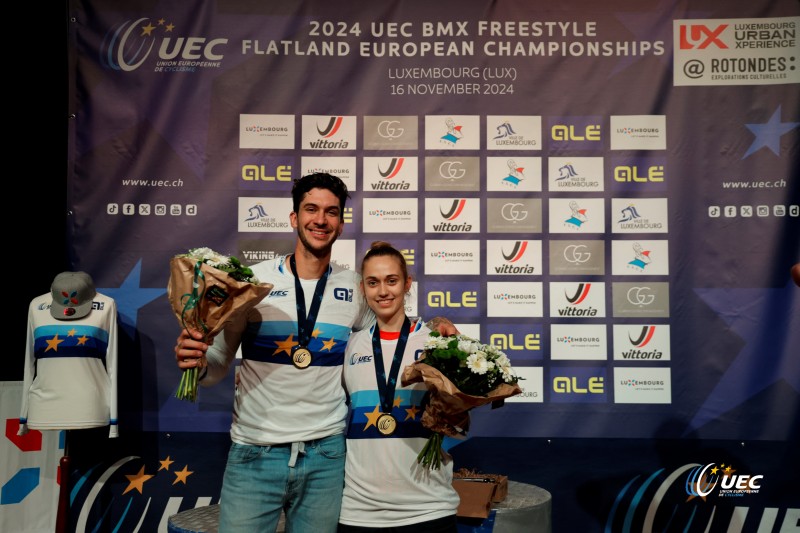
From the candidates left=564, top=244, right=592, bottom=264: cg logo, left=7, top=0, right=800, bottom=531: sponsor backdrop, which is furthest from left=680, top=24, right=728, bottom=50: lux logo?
left=564, top=244, right=592, bottom=264: cg logo

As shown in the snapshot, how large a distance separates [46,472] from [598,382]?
336 centimetres

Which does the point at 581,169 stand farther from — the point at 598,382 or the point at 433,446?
the point at 433,446

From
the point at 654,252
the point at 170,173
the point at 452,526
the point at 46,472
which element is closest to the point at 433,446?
the point at 452,526

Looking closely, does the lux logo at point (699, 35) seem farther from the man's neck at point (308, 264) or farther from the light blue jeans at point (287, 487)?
the light blue jeans at point (287, 487)

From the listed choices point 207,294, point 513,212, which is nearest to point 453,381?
point 207,294

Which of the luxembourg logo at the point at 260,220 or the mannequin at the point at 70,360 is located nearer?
the mannequin at the point at 70,360

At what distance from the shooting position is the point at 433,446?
7.02ft

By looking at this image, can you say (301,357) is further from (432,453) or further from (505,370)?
(505,370)

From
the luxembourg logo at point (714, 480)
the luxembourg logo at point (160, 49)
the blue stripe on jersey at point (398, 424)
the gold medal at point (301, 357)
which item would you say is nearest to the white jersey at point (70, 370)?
the luxembourg logo at point (160, 49)

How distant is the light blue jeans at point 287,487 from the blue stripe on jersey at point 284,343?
287mm

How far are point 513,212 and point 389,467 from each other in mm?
2342

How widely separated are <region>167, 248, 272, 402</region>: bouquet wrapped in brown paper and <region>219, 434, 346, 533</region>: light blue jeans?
0.34 metres

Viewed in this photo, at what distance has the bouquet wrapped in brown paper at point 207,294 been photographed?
2.15 m

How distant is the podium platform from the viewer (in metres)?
3.03
